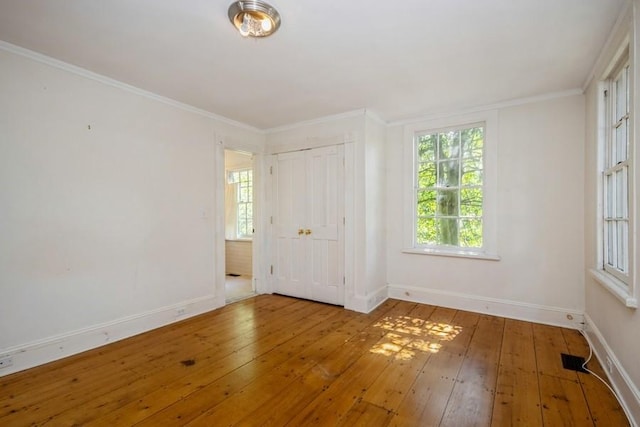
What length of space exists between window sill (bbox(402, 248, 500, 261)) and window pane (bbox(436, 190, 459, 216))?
0.49 metres

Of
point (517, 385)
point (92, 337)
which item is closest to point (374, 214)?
point (517, 385)

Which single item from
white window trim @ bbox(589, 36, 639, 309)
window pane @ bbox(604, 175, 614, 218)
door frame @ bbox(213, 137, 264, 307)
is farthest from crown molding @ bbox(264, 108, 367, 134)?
window pane @ bbox(604, 175, 614, 218)

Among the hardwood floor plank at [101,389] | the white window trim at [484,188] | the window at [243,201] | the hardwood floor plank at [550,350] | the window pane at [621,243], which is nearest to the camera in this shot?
the hardwood floor plank at [101,389]

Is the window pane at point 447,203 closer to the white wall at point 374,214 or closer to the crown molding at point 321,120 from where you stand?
the white wall at point 374,214

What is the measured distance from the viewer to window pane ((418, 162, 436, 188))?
3.99 m

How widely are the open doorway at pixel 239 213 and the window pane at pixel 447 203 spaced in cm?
362

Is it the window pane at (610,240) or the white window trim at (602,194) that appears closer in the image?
the white window trim at (602,194)

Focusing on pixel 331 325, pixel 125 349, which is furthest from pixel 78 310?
pixel 331 325

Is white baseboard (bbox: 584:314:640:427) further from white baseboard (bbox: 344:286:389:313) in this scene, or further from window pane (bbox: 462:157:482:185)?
white baseboard (bbox: 344:286:389:313)

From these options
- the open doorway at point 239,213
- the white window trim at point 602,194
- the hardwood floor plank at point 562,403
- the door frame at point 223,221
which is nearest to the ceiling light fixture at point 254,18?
the door frame at point 223,221

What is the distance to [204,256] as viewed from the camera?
3.66 m

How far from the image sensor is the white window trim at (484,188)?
11.5 feet

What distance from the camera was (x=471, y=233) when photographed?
373 cm

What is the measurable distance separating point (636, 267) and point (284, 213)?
3.61 m
